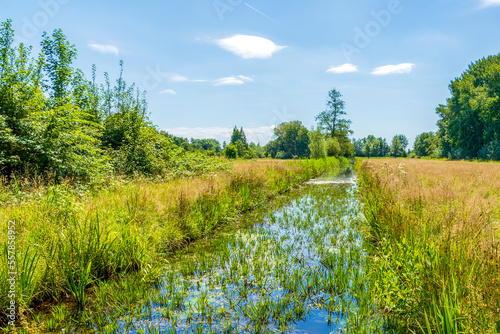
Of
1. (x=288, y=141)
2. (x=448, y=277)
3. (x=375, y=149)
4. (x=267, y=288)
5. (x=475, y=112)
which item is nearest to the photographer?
(x=448, y=277)

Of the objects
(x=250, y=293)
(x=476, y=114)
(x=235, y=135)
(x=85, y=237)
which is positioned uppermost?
(x=235, y=135)

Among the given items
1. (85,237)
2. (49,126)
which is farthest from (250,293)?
(49,126)

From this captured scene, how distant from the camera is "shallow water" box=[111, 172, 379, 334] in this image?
11.4ft

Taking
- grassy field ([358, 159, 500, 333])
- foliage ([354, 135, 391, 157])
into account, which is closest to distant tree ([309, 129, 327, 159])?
grassy field ([358, 159, 500, 333])

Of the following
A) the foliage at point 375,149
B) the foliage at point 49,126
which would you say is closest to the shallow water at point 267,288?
the foliage at point 49,126

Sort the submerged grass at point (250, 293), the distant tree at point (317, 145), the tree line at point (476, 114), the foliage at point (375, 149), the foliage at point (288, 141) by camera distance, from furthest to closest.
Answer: the foliage at point (375, 149) → the foliage at point (288, 141) → the tree line at point (476, 114) → the distant tree at point (317, 145) → the submerged grass at point (250, 293)

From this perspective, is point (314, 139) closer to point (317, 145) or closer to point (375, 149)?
point (317, 145)

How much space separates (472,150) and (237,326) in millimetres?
63524

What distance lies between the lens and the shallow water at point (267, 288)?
347cm

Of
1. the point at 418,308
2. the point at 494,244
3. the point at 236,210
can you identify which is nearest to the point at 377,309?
the point at 418,308

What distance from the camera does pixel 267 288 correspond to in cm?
443

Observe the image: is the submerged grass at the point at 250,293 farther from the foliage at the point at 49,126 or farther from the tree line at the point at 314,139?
the tree line at the point at 314,139

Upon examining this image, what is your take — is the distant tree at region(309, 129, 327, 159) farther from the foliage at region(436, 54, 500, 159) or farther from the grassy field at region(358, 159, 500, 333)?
the grassy field at region(358, 159, 500, 333)

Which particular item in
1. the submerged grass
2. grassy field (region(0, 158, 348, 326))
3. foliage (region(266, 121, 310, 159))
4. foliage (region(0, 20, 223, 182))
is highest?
foliage (region(266, 121, 310, 159))
